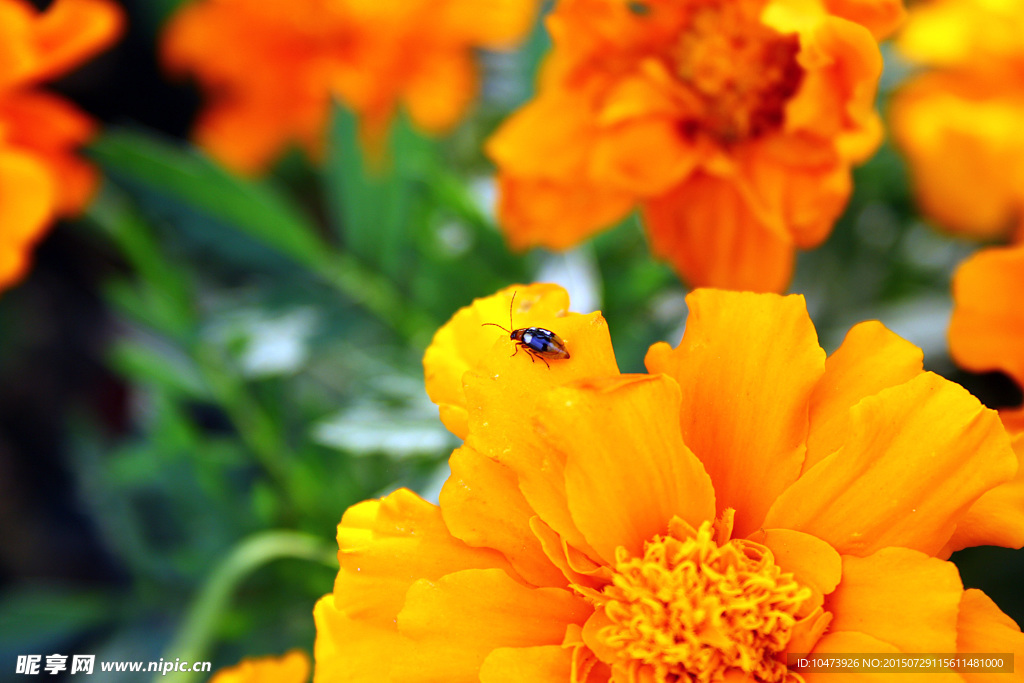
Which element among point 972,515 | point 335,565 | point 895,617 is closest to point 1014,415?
point 972,515

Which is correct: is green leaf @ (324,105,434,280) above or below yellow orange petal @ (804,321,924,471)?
above

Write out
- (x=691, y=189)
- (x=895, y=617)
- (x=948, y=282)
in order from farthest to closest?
(x=948, y=282)
(x=691, y=189)
(x=895, y=617)

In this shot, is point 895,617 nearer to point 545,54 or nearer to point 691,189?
point 691,189

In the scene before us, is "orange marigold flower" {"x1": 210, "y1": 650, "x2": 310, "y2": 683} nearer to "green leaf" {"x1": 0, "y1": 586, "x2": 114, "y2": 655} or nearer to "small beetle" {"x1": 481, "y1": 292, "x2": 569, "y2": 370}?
"small beetle" {"x1": 481, "y1": 292, "x2": 569, "y2": 370}

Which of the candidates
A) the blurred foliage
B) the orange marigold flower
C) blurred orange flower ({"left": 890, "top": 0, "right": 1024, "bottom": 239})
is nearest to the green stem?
the blurred foliage

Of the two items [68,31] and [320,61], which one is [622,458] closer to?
[68,31]

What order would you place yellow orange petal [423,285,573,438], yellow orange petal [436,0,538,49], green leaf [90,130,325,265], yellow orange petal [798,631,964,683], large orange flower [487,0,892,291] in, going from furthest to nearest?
yellow orange petal [436,0,538,49], green leaf [90,130,325,265], large orange flower [487,0,892,291], yellow orange petal [423,285,573,438], yellow orange petal [798,631,964,683]

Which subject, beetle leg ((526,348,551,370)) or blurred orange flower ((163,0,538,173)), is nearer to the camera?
beetle leg ((526,348,551,370))
